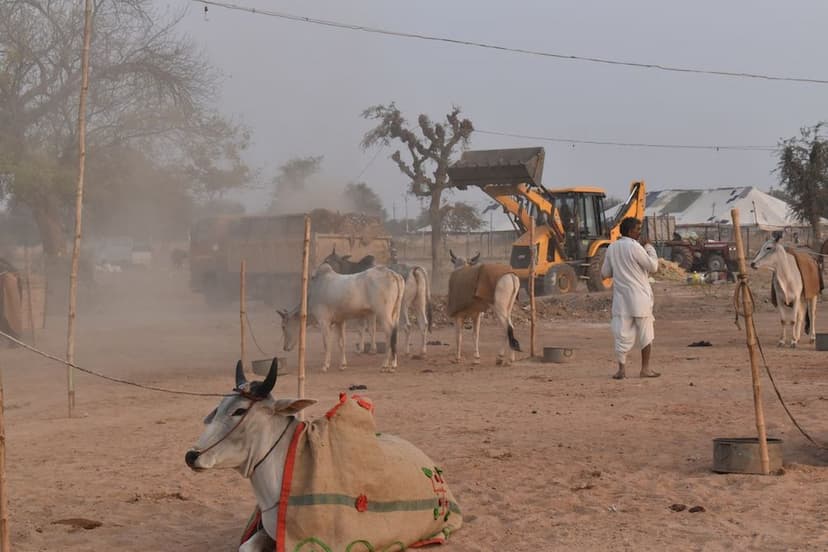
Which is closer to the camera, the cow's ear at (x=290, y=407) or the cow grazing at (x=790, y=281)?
the cow's ear at (x=290, y=407)

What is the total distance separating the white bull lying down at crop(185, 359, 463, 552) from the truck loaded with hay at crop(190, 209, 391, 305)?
2123 cm

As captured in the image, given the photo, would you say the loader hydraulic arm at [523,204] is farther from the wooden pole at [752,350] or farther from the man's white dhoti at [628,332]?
the wooden pole at [752,350]

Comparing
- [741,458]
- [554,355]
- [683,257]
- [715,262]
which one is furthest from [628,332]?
[715,262]

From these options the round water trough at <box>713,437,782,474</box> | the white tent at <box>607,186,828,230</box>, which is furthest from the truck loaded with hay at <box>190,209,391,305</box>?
the white tent at <box>607,186,828,230</box>

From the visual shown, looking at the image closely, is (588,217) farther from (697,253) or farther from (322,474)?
(322,474)

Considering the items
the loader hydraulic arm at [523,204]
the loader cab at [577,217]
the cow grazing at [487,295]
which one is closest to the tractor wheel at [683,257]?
the loader cab at [577,217]

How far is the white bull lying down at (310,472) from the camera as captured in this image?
18.6 feet

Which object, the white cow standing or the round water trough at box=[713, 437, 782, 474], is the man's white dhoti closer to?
the white cow standing

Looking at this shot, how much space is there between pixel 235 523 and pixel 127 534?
67 centimetres

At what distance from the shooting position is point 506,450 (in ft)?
28.9

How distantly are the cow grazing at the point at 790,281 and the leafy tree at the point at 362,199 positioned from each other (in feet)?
96.5

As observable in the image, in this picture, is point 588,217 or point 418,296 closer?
point 418,296

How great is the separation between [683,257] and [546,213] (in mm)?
12776

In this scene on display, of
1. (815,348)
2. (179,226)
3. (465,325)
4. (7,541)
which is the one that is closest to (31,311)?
(465,325)
